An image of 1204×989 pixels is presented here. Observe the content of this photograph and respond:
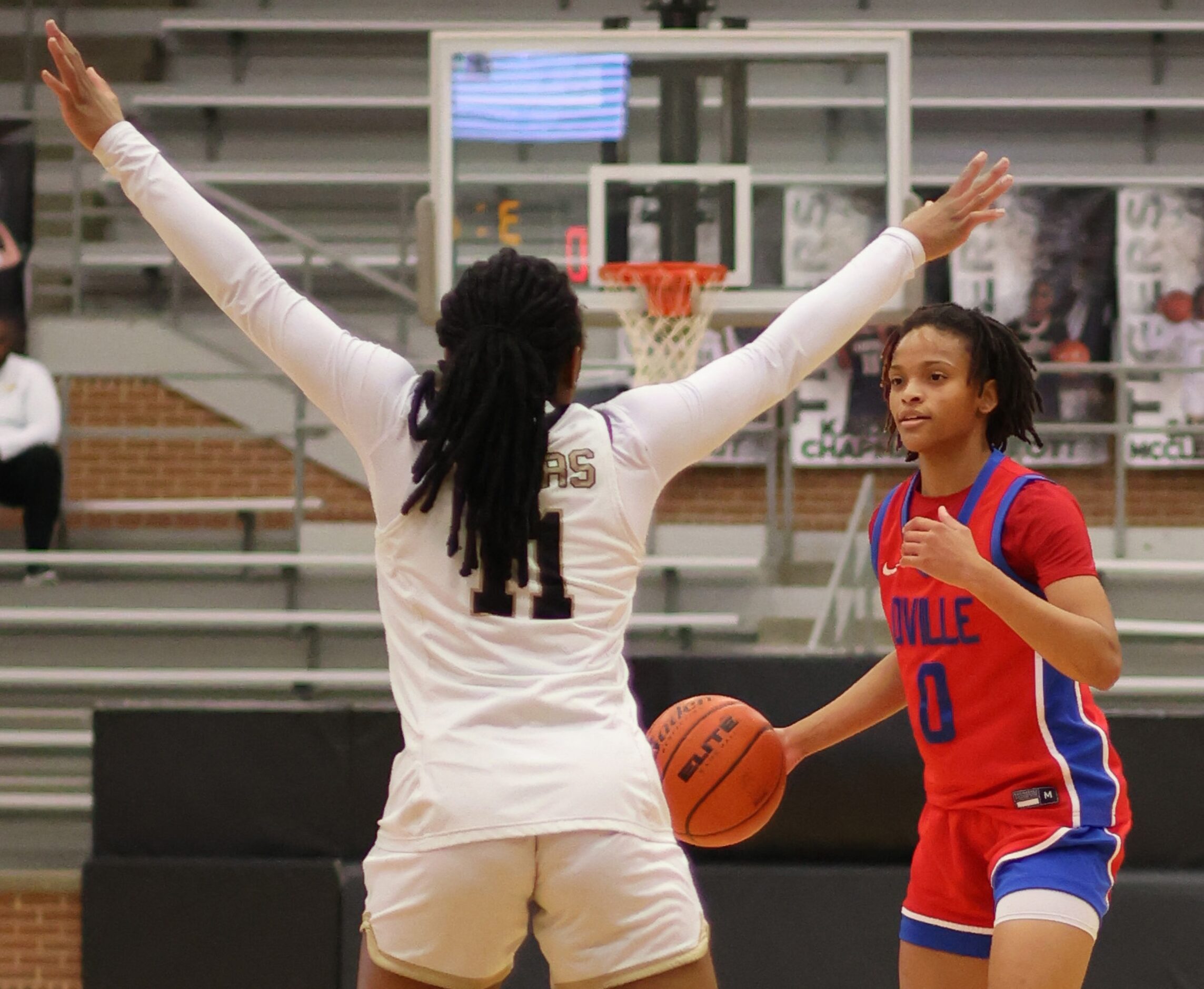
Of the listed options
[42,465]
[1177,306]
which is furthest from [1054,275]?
[42,465]

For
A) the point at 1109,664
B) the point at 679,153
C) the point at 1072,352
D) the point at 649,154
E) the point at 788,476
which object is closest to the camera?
the point at 1109,664

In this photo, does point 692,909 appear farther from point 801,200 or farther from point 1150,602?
point 1150,602

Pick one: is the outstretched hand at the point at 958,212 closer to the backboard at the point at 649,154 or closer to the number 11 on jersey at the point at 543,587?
the number 11 on jersey at the point at 543,587

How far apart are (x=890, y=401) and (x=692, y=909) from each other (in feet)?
4.10

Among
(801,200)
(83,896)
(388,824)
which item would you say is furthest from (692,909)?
(801,200)

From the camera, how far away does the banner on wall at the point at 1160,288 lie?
9.68 meters

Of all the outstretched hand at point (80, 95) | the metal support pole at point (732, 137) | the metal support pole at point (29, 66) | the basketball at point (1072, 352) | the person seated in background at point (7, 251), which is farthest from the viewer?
the metal support pole at point (29, 66)

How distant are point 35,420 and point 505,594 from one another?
264 inches

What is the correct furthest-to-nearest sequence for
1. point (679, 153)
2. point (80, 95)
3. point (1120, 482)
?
point (1120, 482) → point (679, 153) → point (80, 95)

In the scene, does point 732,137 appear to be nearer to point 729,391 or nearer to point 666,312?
point 666,312

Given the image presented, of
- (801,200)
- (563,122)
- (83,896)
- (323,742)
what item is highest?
(563,122)

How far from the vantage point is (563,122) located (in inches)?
249

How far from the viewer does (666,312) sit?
5.89 m

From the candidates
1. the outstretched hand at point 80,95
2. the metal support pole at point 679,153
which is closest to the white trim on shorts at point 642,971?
the outstretched hand at point 80,95
